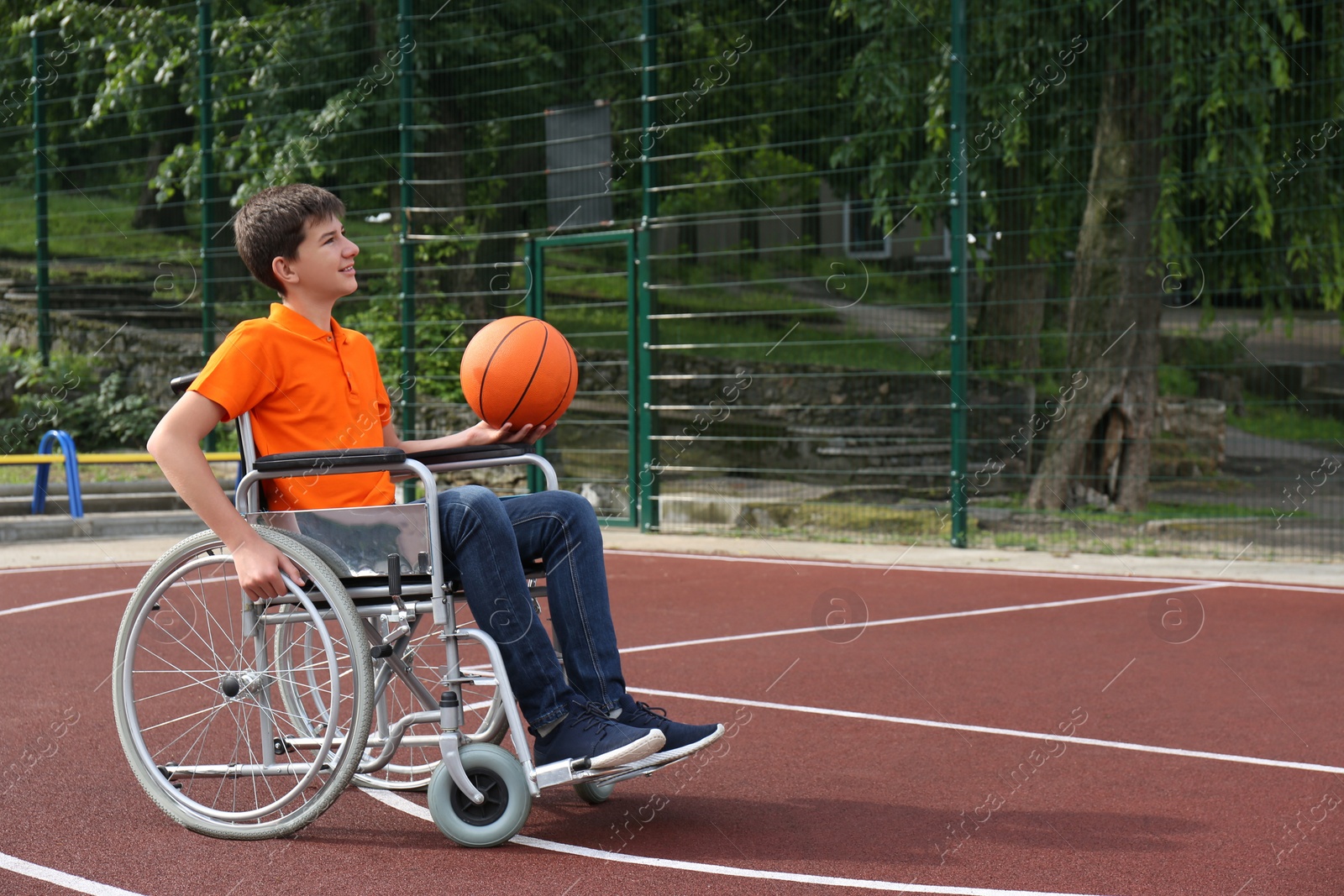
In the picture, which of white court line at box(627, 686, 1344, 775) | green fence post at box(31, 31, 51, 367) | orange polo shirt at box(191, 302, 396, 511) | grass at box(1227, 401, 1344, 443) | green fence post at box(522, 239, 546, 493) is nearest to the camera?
orange polo shirt at box(191, 302, 396, 511)

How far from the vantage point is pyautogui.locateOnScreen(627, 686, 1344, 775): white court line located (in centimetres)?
459

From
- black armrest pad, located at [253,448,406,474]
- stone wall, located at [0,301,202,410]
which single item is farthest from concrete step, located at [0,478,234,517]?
black armrest pad, located at [253,448,406,474]

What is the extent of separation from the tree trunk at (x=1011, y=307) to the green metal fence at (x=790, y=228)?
5 centimetres

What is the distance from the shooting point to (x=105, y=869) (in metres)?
3.48

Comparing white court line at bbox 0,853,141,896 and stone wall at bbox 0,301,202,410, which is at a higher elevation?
stone wall at bbox 0,301,202,410

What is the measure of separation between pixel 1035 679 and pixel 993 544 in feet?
15.2

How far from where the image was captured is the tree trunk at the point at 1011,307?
12.4 metres

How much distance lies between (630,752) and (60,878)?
1314mm

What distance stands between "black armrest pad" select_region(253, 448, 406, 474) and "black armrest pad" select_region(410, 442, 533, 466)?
0.42 meters

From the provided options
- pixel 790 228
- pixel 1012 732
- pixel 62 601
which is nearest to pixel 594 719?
pixel 1012 732

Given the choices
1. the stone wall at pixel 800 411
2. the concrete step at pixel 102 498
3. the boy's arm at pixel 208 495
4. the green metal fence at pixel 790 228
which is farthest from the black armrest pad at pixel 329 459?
the concrete step at pixel 102 498

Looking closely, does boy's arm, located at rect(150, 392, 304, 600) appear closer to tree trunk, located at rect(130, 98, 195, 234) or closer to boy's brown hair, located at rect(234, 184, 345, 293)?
boy's brown hair, located at rect(234, 184, 345, 293)

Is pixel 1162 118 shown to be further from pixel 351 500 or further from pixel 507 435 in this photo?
pixel 351 500

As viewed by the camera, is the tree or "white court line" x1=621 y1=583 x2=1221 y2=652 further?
the tree
